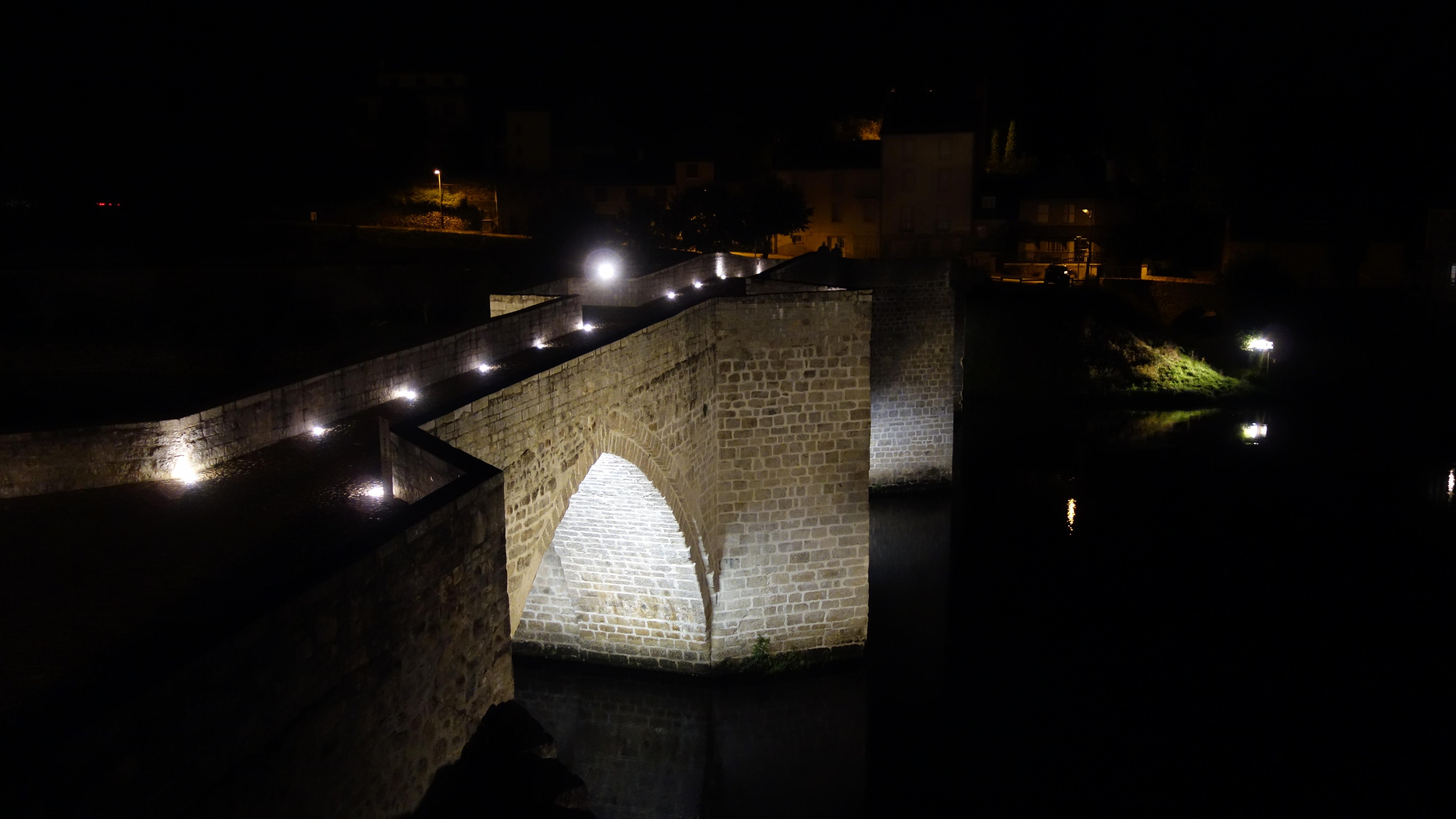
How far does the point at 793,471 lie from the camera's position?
13.6 metres

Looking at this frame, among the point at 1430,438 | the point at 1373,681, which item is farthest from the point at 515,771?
the point at 1430,438

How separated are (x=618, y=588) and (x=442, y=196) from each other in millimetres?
28753

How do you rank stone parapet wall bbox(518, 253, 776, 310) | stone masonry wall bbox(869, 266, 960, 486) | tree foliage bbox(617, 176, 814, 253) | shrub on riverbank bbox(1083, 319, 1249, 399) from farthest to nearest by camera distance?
1. tree foliage bbox(617, 176, 814, 253)
2. shrub on riverbank bbox(1083, 319, 1249, 399)
3. stone masonry wall bbox(869, 266, 960, 486)
4. stone parapet wall bbox(518, 253, 776, 310)

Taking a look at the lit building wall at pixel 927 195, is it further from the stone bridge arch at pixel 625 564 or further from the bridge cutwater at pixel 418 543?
the stone bridge arch at pixel 625 564

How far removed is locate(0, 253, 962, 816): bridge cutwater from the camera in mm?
→ 4328

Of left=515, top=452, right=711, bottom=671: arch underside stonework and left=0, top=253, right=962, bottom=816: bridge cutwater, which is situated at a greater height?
left=0, top=253, right=962, bottom=816: bridge cutwater

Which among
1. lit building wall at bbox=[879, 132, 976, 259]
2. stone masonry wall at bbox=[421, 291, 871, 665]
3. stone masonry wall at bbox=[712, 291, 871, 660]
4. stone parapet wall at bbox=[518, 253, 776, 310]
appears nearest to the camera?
stone masonry wall at bbox=[421, 291, 871, 665]

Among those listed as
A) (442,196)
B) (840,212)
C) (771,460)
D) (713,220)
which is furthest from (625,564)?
(840,212)

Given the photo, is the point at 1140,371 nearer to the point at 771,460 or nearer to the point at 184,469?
the point at 771,460

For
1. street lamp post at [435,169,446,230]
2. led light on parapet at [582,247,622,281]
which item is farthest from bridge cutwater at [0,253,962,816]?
street lamp post at [435,169,446,230]

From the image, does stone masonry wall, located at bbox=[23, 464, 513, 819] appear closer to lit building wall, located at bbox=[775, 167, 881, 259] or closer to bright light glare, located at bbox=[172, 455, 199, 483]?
bright light glare, located at bbox=[172, 455, 199, 483]

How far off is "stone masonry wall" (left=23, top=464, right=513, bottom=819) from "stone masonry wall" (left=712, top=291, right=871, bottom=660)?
6325mm

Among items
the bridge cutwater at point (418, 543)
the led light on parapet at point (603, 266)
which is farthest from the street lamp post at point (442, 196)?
the bridge cutwater at point (418, 543)

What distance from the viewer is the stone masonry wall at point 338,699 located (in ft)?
12.4
